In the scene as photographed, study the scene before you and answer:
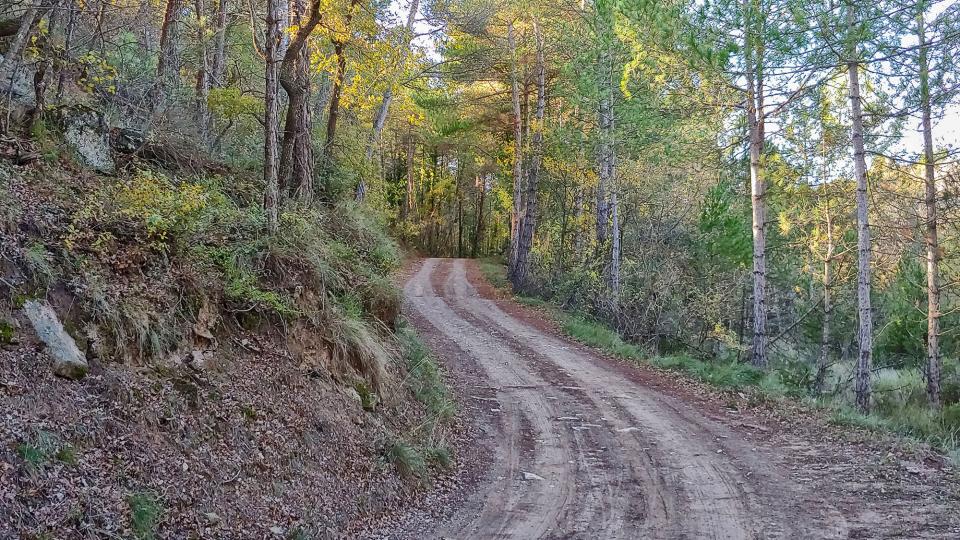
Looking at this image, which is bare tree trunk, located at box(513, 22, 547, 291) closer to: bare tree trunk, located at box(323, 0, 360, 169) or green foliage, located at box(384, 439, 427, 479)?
bare tree trunk, located at box(323, 0, 360, 169)

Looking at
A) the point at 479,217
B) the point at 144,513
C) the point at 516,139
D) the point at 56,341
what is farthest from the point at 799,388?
the point at 479,217

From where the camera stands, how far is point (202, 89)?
38.4ft

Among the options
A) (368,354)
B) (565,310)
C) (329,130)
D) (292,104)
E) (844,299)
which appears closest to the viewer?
(368,354)

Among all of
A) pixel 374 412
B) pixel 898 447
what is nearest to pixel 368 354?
pixel 374 412

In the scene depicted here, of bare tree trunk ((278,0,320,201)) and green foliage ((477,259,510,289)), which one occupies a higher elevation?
bare tree trunk ((278,0,320,201))

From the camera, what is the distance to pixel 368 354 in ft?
24.1

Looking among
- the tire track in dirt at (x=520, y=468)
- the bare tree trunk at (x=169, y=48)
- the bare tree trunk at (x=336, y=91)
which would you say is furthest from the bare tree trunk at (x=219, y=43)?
the tire track in dirt at (x=520, y=468)

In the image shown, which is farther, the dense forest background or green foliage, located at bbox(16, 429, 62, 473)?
the dense forest background

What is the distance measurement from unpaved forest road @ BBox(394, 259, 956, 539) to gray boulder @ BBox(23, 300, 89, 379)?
3045 mm

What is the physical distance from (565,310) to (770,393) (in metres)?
8.10

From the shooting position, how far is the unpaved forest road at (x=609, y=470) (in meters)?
5.37

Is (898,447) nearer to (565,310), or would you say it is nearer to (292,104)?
(292,104)

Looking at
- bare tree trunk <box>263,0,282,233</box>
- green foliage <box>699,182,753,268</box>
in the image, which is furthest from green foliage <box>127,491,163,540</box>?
green foliage <box>699,182,753,268</box>

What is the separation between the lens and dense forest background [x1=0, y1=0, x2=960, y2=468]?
657 cm
